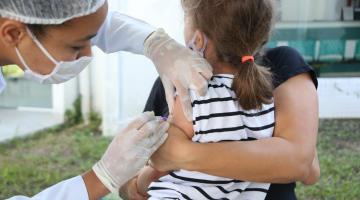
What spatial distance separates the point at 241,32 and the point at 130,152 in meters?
0.48

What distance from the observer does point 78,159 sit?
3672 mm

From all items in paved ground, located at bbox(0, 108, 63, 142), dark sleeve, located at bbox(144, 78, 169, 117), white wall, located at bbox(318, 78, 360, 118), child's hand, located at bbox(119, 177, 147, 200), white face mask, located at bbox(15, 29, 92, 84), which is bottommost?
paved ground, located at bbox(0, 108, 63, 142)

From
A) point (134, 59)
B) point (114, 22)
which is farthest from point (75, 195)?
point (134, 59)

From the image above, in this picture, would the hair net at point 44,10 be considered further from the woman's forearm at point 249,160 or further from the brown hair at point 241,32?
the woman's forearm at point 249,160

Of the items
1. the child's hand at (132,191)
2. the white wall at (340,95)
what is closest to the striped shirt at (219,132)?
the child's hand at (132,191)

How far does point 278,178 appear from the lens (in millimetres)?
1265

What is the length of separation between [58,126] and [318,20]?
9.17ft

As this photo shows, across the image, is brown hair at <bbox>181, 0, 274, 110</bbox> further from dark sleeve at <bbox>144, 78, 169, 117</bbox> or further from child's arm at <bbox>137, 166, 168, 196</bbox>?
child's arm at <bbox>137, 166, 168, 196</bbox>

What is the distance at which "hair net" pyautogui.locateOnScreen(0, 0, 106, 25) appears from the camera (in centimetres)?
109

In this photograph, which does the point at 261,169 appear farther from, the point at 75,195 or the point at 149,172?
the point at 75,195

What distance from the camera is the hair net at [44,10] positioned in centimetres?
109

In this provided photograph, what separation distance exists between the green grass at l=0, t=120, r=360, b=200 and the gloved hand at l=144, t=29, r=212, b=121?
1907 mm

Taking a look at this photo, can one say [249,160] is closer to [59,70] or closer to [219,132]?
[219,132]

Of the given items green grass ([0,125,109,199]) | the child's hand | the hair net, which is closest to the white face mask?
the hair net
